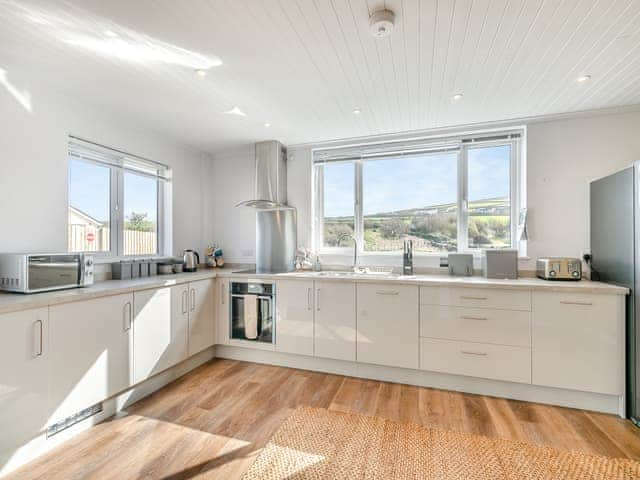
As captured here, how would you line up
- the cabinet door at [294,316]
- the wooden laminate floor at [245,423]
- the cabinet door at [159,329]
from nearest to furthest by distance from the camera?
the wooden laminate floor at [245,423] → the cabinet door at [159,329] → the cabinet door at [294,316]

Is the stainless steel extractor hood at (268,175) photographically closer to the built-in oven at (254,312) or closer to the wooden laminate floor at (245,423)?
the built-in oven at (254,312)

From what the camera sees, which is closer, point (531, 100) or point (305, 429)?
point (305, 429)

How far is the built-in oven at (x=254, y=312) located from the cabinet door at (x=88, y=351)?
3.48 ft

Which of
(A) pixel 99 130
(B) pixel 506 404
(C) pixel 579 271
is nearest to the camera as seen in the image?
(B) pixel 506 404

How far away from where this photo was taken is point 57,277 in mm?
1966

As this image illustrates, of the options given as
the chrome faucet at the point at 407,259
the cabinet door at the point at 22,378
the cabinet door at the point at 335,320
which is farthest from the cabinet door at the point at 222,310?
the chrome faucet at the point at 407,259

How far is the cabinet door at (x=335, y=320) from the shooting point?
270cm

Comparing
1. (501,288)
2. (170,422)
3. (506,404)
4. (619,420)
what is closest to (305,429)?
(170,422)

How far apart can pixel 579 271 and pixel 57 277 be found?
394 cm

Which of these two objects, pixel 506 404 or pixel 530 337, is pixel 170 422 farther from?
pixel 530 337

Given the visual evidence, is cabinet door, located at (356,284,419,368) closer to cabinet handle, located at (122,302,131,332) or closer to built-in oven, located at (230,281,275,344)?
built-in oven, located at (230,281,275,344)

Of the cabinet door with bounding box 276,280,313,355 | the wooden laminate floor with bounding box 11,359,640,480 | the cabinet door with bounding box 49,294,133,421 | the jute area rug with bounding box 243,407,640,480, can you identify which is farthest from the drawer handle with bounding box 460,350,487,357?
the cabinet door with bounding box 49,294,133,421

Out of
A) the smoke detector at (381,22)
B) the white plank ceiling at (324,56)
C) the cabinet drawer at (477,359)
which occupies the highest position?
the white plank ceiling at (324,56)

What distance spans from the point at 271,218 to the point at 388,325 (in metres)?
1.78
